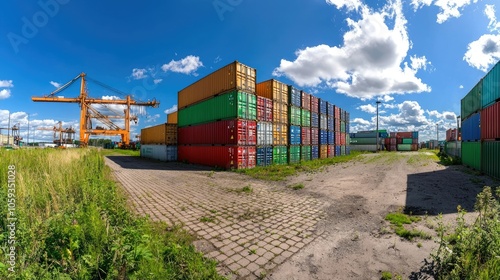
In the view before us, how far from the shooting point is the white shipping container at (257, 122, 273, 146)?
56.4 feet

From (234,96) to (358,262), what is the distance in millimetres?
13790

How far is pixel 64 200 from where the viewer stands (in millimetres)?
4848

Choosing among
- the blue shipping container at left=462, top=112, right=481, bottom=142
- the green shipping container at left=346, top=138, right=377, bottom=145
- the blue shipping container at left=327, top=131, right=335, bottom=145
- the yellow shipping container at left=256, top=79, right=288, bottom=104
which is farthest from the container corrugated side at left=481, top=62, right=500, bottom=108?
the green shipping container at left=346, top=138, right=377, bottom=145

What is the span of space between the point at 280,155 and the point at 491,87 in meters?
14.1

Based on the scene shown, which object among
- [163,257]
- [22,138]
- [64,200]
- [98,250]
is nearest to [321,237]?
[163,257]

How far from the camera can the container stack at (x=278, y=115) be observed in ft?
61.9

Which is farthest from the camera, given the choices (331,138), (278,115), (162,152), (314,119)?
(331,138)

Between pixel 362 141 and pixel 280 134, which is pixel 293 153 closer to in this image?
pixel 280 134

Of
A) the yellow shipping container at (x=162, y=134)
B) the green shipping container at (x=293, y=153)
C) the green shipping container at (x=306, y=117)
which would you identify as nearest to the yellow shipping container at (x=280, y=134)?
the green shipping container at (x=293, y=153)

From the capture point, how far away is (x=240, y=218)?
222 inches

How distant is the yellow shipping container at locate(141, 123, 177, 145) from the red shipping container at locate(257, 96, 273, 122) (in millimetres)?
12736

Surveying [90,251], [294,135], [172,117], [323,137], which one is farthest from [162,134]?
[90,251]

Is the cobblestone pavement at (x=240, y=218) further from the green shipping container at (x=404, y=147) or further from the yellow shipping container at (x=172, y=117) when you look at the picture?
the green shipping container at (x=404, y=147)

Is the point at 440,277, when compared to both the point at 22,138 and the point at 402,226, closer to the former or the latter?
the point at 402,226
